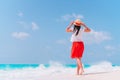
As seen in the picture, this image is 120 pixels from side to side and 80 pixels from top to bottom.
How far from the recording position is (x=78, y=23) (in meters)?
10.2

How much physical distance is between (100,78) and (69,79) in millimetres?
827

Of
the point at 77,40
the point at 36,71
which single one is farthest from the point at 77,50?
the point at 36,71

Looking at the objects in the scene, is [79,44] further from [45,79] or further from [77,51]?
[45,79]

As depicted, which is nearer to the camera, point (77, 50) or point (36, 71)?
point (77, 50)

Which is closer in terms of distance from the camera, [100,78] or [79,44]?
[100,78]

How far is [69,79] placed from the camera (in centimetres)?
944

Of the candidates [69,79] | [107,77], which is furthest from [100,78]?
[69,79]

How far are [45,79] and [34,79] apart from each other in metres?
0.35

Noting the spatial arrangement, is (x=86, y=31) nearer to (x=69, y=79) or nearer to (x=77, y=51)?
(x=77, y=51)

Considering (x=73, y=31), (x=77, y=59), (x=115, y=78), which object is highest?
(x=73, y=31)

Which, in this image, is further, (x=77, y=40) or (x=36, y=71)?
(x=36, y=71)

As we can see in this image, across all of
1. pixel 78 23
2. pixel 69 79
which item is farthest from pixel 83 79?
pixel 78 23

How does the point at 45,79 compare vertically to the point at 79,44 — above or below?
below

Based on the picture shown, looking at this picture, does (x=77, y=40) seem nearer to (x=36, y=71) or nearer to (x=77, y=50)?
(x=77, y=50)
